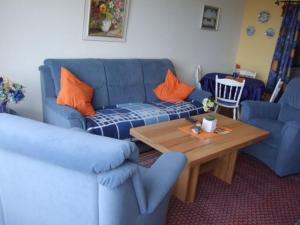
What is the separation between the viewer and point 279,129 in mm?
2871

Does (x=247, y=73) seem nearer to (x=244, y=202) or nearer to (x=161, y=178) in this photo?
(x=244, y=202)

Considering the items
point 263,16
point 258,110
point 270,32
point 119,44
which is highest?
point 263,16

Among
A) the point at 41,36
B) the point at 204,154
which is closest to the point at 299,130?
the point at 204,154

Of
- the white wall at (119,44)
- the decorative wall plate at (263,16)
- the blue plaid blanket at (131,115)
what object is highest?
the decorative wall plate at (263,16)

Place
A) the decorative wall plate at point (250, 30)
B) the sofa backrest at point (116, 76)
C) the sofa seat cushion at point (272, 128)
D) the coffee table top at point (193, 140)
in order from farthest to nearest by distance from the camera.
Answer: the decorative wall plate at point (250, 30) < the sofa backrest at point (116, 76) < the sofa seat cushion at point (272, 128) < the coffee table top at point (193, 140)

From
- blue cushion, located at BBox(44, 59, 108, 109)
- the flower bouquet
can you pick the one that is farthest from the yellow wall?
the flower bouquet

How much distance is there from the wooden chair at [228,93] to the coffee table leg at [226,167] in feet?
4.98

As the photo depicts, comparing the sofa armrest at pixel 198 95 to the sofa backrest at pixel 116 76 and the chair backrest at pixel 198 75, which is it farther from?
the chair backrest at pixel 198 75

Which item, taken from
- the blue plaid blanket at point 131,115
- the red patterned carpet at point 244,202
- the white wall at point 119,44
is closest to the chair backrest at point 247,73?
the white wall at point 119,44

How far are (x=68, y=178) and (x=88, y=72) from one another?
83.9 inches

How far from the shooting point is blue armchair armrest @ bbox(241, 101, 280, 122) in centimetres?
316

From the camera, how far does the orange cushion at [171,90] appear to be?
368cm

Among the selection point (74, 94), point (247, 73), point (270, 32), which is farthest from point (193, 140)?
point (270, 32)

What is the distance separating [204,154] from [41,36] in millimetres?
2083
